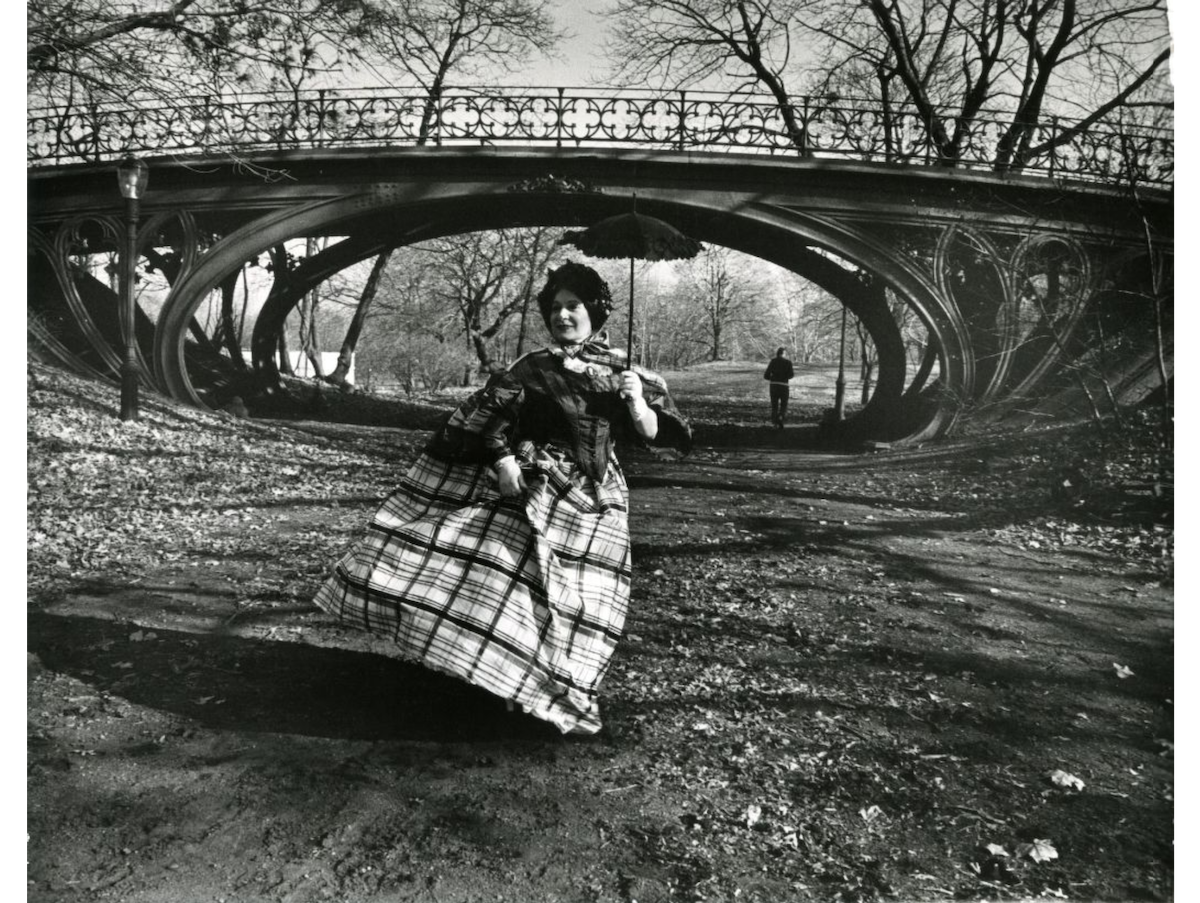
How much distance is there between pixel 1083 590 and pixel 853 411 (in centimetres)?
138

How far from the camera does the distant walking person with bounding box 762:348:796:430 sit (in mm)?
3199

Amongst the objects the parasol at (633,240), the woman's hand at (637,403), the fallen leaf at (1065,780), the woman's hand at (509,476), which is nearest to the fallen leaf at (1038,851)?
the fallen leaf at (1065,780)

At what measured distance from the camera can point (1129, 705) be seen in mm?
2113

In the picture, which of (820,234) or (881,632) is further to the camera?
(820,234)

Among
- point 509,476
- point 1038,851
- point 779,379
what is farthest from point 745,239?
point 1038,851

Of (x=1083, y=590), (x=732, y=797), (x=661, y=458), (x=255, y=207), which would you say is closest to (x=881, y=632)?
(x=1083, y=590)

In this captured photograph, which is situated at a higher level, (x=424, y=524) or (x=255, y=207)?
(x=255, y=207)

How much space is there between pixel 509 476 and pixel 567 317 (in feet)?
1.89

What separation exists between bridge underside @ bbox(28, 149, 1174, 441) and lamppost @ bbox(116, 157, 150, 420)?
0.05 meters

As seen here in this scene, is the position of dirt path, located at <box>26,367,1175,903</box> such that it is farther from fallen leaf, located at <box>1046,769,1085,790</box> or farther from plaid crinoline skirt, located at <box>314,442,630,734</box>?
plaid crinoline skirt, located at <box>314,442,630,734</box>

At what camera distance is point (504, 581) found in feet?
6.80

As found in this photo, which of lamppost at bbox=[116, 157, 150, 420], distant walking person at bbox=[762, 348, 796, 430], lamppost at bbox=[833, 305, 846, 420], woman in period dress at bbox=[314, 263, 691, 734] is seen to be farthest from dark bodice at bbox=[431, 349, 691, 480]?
lamppost at bbox=[116, 157, 150, 420]

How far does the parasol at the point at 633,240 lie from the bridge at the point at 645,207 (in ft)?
A: 0.63

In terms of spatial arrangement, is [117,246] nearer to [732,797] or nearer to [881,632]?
[732,797]
